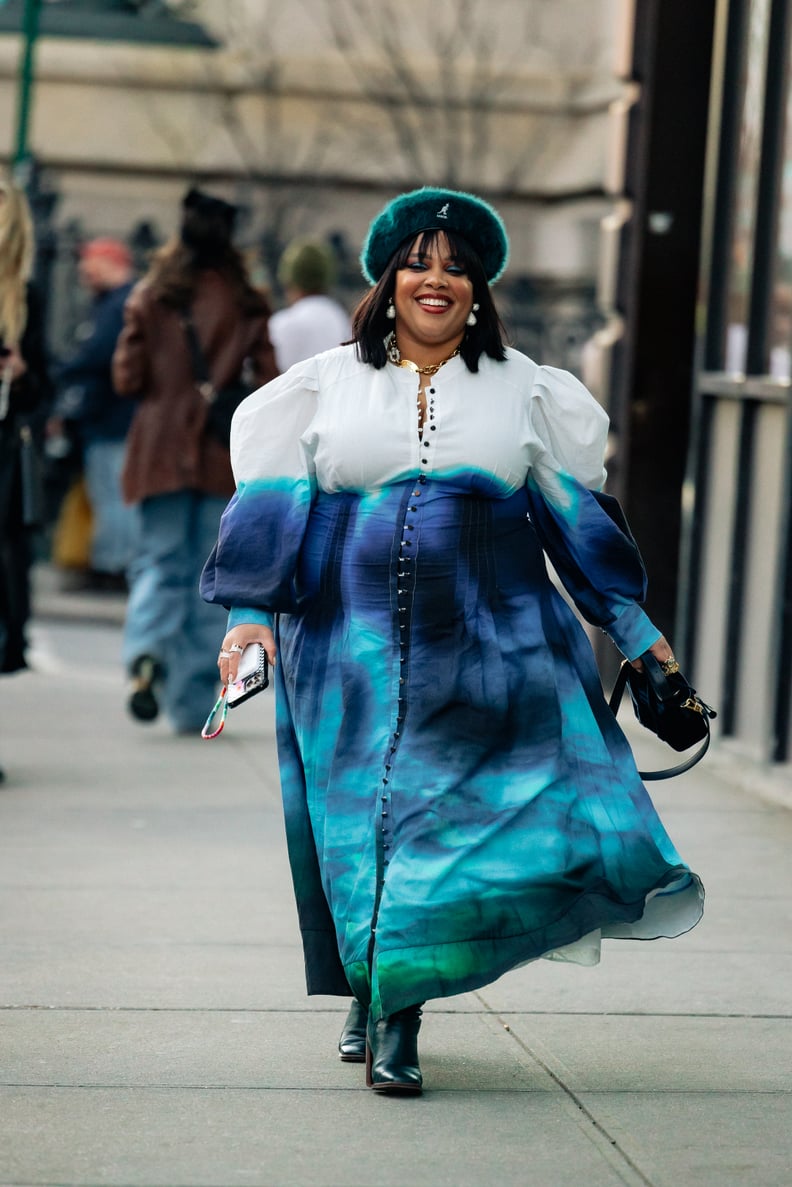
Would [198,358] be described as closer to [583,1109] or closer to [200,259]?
[200,259]

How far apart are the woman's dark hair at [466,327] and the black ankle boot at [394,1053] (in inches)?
51.5

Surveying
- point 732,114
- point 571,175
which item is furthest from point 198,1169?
point 571,175

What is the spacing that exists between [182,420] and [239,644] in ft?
14.3

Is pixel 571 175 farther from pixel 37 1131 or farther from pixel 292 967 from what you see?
pixel 37 1131

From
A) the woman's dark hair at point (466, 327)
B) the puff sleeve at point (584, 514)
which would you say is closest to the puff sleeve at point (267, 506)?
the woman's dark hair at point (466, 327)

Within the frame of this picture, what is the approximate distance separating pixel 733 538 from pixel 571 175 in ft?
34.8

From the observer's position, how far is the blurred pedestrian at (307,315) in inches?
419

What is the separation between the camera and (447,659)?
4.36 m

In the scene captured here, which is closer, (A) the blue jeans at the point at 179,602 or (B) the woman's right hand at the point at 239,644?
(B) the woman's right hand at the point at 239,644

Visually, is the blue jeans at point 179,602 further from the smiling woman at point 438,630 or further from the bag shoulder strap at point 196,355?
the smiling woman at point 438,630

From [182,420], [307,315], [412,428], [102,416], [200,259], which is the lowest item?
[412,428]

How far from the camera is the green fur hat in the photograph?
14.6 feet

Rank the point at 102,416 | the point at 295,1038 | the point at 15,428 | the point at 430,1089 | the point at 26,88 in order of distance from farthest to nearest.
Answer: the point at 102,416
the point at 26,88
the point at 15,428
the point at 295,1038
the point at 430,1089

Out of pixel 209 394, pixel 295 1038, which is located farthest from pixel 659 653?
pixel 209 394
